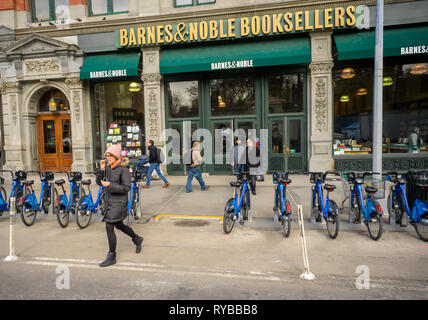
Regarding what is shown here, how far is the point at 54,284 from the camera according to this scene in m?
4.30

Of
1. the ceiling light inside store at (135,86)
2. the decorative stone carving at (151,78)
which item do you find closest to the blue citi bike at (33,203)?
the decorative stone carving at (151,78)

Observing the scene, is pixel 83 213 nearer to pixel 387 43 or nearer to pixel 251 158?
pixel 251 158

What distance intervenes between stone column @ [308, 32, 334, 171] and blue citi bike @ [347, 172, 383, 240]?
19.5 ft

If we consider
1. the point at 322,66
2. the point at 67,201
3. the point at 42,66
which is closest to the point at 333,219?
the point at 67,201

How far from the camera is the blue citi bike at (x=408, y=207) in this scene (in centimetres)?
585

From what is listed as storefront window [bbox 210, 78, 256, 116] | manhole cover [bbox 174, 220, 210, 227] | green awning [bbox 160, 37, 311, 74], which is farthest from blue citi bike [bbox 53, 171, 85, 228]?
storefront window [bbox 210, 78, 256, 116]

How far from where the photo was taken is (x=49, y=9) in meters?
15.4

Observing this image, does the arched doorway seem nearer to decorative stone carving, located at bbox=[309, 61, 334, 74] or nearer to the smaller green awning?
the smaller green awning

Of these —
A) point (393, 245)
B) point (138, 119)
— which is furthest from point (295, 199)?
point (138, 119)

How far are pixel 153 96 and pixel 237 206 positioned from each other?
908cm

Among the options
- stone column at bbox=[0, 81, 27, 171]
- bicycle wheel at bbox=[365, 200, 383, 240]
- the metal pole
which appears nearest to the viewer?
bicycle wheel at bbox=[365, 200, 383, 240]

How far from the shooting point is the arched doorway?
15.8 metres

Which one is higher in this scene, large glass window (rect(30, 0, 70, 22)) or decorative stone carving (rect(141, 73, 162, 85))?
large glass window (rect(30, 0, 70, 22))

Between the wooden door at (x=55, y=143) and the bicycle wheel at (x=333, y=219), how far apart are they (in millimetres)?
13600
